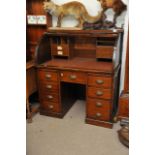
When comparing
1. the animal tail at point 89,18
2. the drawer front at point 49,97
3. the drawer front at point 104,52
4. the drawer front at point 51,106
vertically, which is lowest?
the drawer front at point 51,106

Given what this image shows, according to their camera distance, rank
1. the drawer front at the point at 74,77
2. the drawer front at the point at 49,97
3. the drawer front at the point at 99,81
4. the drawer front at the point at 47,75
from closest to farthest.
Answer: the drawer front at the point at 99,81 < the drawer front at the point at 74,77 < the drawer front at the point at 47,75 < the drawer front at the point at 49,97

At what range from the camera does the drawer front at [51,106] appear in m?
2.40

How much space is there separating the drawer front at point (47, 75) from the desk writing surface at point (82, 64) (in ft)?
0.30

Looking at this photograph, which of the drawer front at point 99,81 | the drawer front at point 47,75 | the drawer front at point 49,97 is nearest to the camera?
the drawer front at point 99,81

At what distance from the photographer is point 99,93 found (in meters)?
2.09

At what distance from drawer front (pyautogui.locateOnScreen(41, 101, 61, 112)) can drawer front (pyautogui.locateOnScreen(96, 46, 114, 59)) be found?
0.88 m

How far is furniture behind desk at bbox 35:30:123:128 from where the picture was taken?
80.8 inches

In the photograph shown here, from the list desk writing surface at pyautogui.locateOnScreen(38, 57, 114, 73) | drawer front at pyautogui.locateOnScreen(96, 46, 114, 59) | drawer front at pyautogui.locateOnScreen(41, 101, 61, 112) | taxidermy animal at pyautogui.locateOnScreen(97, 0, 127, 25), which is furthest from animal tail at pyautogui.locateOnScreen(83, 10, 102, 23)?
drawer front at pyautogui.locateOnScreen(41, 101, 61, 112)

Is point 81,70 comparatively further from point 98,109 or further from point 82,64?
point 98,109

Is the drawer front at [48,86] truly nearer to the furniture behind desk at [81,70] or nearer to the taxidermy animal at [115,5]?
the furniture behind desk at [81,70]

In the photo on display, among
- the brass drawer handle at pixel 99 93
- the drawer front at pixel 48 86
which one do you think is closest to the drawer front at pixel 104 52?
the brass drawer handle at pixel 99 93

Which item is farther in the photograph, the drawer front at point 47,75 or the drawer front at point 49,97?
the drawer front at point 49,97

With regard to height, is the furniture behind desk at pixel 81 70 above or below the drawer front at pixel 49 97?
above
